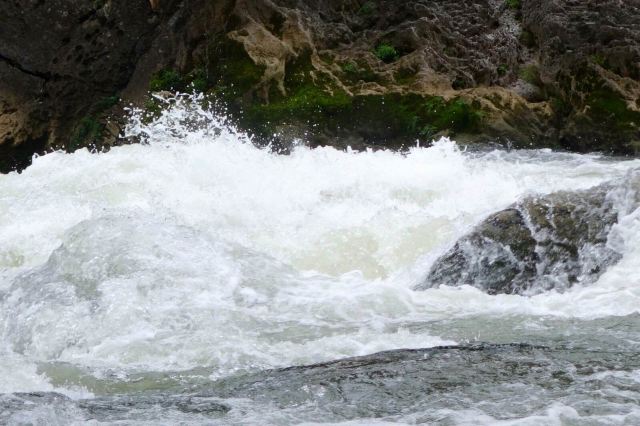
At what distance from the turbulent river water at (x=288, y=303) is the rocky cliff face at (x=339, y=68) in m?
1.69

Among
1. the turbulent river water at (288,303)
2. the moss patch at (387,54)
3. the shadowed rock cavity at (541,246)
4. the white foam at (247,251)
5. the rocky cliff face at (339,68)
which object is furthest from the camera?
the moss patch at (387,54)

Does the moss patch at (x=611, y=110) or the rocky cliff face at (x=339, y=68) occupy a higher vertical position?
the rocky cliff face at (x=339, y=68)

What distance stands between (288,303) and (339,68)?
8.64 meters

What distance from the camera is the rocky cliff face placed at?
13.3 m

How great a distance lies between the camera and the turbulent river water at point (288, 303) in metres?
4.05

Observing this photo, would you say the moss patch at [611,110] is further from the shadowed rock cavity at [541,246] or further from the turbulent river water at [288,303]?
the shadowed rock cavity at [541,246]

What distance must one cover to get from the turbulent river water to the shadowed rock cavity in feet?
0.54

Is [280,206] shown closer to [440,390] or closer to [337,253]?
[337,253]

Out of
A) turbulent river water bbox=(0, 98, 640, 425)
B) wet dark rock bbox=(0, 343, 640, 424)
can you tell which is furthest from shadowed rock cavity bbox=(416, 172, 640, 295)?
wet dark rock bbox=(0, 343, 640, 424)

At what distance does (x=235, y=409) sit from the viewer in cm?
406

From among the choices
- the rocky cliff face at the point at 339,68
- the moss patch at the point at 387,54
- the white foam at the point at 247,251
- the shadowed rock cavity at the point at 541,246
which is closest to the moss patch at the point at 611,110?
the rocky cliff face at the point at 339,68

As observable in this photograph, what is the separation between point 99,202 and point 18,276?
290cm

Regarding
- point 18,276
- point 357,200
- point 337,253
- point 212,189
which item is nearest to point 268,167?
point 212,189

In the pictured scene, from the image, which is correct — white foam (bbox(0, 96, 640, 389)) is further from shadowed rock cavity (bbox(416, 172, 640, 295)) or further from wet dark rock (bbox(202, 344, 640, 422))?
wet dark rock (bbox(202, 344, 640, 422))
